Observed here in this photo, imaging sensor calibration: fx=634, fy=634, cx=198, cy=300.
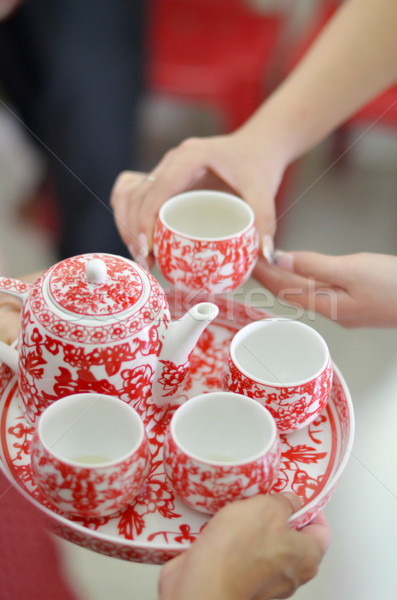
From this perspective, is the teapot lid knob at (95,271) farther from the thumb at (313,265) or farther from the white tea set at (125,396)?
the thumb at (313,265)

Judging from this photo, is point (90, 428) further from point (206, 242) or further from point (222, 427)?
point (206, 242)

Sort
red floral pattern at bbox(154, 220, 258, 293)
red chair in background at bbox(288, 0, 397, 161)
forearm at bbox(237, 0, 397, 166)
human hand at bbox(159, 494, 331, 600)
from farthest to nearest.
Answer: red chair in background at bbox(288, 0, 397, 161) → forearm at bbox(237, 0, 397, 166) → red floral pattern at bbox(154, 220, 258, 293) → human hand at bbox(159, 494, 331, 600)

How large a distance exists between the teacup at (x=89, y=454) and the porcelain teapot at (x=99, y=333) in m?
0.03

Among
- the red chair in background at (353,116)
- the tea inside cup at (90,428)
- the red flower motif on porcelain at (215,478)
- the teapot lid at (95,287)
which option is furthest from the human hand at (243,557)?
the red chair in background at (353,116)

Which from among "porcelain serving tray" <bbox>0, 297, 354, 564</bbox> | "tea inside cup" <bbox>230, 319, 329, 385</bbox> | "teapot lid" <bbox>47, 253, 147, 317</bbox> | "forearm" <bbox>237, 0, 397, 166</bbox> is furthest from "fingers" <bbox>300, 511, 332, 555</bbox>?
"forearm" <bbox>237, 0, 397, 166</bbox>

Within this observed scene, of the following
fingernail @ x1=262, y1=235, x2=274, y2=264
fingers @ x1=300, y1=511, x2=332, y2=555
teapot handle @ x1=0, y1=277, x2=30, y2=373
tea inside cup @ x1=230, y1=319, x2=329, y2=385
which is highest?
teapot handle @ x1=0, y1=277, x2=30, y2=373

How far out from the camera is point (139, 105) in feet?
4.99

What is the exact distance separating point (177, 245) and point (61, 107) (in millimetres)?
687

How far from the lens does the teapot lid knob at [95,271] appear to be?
26.3 inches

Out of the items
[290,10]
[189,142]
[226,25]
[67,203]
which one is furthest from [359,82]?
[290,10]

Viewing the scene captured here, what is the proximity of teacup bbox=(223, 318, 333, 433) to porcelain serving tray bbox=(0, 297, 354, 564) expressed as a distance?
0.14 feet

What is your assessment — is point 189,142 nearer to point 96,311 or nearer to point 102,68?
point 102,68

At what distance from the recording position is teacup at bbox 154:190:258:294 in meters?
0.86

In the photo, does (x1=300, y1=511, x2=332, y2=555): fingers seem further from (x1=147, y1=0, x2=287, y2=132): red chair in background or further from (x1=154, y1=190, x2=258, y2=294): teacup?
(x1=147, y1=0, x2=287, y2=132): red chair in background
